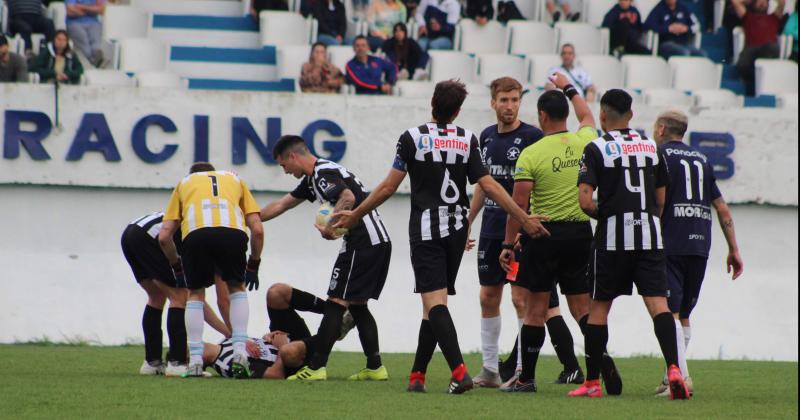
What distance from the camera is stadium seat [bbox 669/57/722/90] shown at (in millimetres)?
17438

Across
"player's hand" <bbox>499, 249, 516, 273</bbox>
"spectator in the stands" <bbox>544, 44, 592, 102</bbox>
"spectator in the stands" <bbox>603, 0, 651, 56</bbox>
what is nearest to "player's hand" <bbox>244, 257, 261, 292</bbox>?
"player's hand" <bbox>499, 249, 516, 273</bbox>

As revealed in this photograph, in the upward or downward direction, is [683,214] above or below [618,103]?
below

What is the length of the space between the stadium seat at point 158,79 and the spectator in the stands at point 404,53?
2.70m

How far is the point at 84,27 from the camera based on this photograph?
16344 millimetres

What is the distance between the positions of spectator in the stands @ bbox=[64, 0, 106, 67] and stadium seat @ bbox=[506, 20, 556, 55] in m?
5.53

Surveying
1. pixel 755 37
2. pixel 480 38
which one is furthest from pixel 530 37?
pixel 755 37

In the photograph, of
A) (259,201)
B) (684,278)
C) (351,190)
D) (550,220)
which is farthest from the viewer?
(259,201)

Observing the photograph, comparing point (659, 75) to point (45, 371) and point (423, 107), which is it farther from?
point (45, 371)

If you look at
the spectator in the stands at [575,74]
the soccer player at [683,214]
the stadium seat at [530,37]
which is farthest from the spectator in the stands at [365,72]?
the soccer player at [683,214]

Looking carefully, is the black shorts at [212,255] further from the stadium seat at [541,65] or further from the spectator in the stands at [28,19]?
the stadium seat at [541,65]

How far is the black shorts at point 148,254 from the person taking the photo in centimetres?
955

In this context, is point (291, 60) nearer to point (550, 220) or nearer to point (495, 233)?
point (495, 233)

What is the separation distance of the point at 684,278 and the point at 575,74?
24.5 ft

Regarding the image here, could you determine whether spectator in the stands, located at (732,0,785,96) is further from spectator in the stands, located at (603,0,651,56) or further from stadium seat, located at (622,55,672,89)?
spectator in the stands, located at (603,0,651,56)
